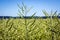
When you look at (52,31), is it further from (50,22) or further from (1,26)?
(1,26)

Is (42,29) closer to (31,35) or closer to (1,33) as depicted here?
(31,35)

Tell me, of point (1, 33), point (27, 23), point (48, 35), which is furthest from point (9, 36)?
point (48, 35)

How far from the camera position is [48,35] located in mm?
4695

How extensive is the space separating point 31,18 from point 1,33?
694 mm

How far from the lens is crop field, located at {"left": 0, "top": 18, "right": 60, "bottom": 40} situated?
→ 4.27 meters

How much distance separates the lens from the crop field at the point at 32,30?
168 inches

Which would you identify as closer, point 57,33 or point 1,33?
point 57,33

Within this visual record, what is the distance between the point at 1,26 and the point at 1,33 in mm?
368

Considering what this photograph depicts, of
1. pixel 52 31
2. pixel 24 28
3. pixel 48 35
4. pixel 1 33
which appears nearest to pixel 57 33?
pixel 52 31

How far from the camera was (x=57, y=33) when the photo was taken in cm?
421

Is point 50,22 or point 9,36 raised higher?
Answer: point 50,22

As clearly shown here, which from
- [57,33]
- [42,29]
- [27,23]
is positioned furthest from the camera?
[42,29]

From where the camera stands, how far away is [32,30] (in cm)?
462

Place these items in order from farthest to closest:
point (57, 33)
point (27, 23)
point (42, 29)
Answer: point (42, 29), point (27, 23), point (57, 33)
